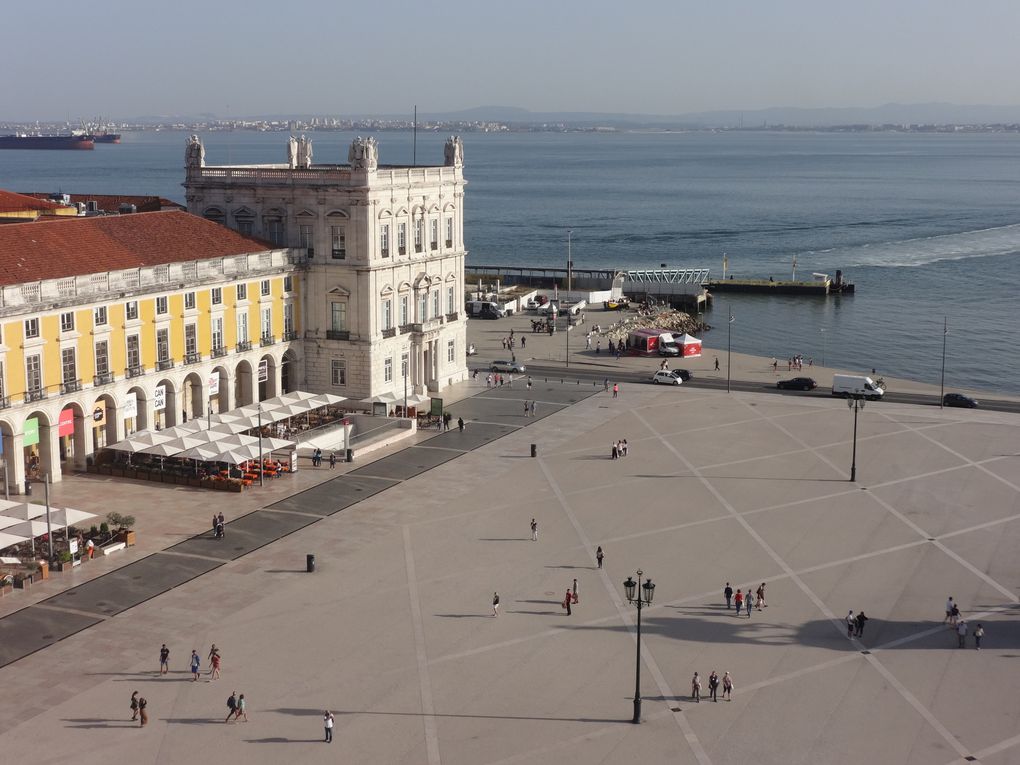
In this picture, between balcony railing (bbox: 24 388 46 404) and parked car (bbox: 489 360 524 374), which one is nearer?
balcony railing (bbox: 24 388 46 404)

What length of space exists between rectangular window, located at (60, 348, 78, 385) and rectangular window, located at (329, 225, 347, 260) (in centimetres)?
1927

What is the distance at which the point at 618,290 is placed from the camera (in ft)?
428

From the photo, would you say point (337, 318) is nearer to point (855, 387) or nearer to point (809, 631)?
point (855, 387)

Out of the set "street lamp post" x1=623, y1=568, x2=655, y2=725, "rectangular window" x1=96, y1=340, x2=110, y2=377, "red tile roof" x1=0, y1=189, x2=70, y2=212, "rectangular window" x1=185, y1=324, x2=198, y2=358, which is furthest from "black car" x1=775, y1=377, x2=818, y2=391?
"street lamp post" x1=623, y1=568, x2=655, y2=725

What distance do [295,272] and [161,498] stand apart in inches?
790

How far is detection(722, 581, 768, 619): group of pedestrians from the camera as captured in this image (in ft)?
146

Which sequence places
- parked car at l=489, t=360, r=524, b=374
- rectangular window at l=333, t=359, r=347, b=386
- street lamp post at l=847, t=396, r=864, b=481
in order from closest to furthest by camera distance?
street lamp post at l=847, t=396, r=864, b=481, rectangular window at l=333, t=359, r=347, b=386, parked car at l=489, t=360, r=524, b=374

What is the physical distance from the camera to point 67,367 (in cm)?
5797

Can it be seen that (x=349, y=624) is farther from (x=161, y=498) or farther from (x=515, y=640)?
(x=161, y=498)

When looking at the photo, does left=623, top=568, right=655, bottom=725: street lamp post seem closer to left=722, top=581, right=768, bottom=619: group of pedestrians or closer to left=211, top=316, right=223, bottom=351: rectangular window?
left=722, top=581, right=768, bottom=619: group of pedestrians

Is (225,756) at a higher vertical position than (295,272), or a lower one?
lower

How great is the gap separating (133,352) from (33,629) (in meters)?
21.9

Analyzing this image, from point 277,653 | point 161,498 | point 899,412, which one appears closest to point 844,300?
point 899,412

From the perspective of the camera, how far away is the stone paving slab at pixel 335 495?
56.2m
